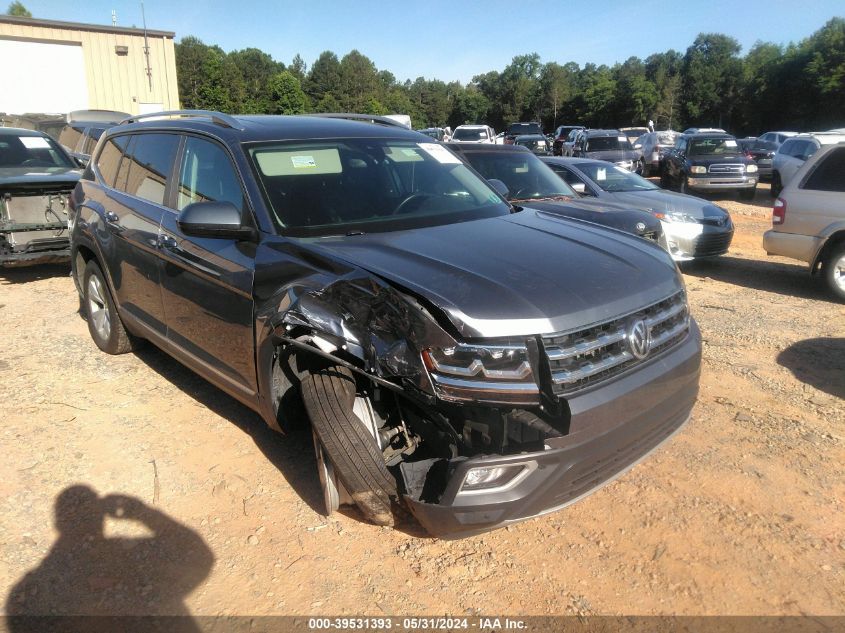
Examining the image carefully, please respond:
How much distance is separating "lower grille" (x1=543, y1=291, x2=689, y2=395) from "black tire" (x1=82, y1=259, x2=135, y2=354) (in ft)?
12.6

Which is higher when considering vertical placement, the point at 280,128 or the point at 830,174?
the point at 280,128

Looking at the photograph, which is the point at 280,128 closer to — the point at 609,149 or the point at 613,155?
the point at 613,155

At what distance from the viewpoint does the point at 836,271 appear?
7324mm

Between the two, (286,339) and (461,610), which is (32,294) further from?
(461,610)

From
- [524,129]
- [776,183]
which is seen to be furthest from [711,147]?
[524,129]

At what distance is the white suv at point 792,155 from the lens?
50.6 feet

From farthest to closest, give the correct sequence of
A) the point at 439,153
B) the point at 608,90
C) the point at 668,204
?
the point at 608,90 → the point at 668,204 → the point at 439,153

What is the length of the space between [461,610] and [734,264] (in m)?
8.43

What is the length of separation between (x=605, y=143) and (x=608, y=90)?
5220 centimetres

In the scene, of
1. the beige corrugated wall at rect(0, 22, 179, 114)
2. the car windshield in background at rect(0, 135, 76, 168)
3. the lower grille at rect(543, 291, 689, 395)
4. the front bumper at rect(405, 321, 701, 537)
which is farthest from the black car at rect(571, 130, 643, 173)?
the beige corrugated wall at rect(0, 22, 179, 114)

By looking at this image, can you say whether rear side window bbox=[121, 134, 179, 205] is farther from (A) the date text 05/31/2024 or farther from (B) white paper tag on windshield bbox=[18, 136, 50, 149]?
(B) white paper tag on windshield bbox=[18, 136, 50, 149]

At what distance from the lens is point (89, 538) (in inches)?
122

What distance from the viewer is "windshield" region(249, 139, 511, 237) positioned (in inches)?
134

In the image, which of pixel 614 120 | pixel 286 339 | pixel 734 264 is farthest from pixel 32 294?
pixel 614 120
